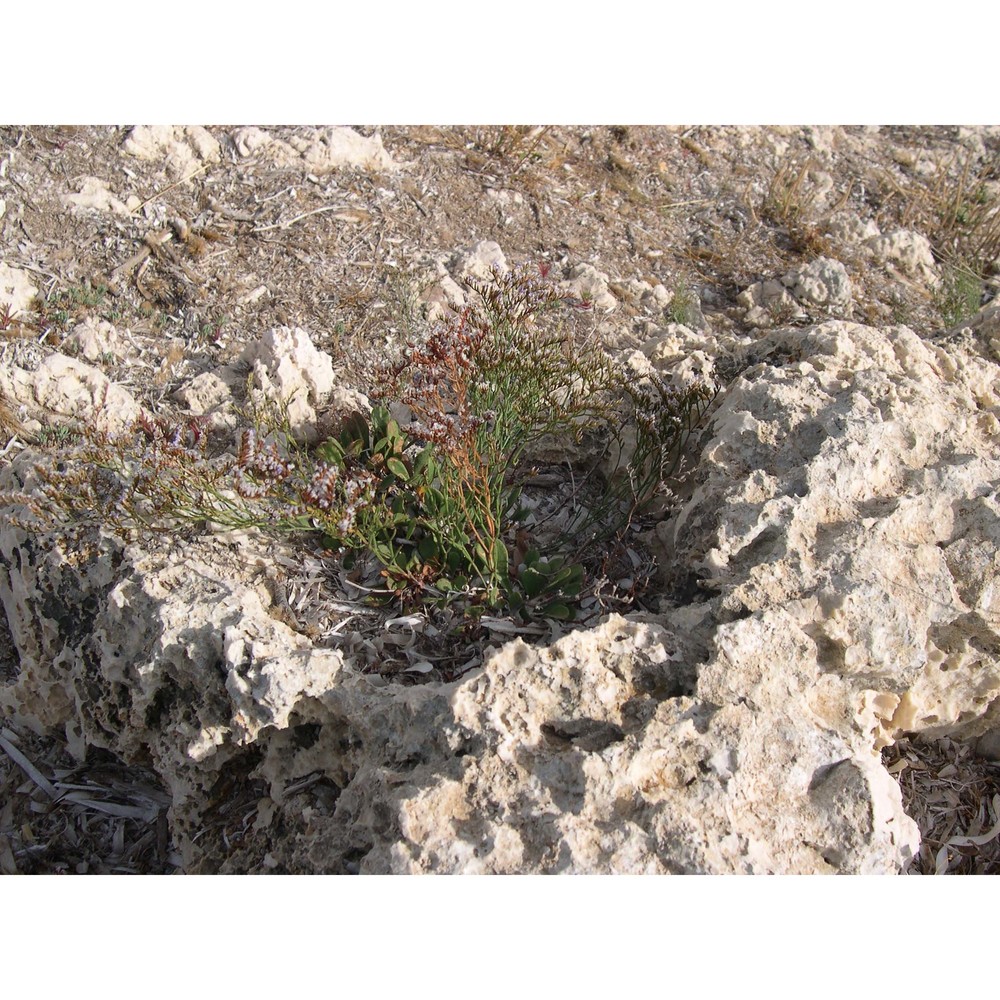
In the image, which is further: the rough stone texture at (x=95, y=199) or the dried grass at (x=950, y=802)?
the rough stone texture at (x=95, y=199)

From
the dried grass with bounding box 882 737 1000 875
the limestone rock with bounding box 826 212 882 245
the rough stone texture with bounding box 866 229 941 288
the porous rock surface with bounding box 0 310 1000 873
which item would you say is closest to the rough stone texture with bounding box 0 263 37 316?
the porous rock surface with bounding box 0 310 1000 873

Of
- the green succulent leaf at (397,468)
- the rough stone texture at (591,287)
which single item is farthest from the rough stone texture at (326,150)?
the green succulent leaf at (397,468)

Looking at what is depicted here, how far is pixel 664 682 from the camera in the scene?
8.51 feet

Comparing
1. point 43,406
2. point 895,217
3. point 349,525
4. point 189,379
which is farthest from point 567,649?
point 895,217

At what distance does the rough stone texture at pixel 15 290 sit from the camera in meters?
4.27

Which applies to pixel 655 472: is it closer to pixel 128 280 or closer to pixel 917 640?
pixel 917 640

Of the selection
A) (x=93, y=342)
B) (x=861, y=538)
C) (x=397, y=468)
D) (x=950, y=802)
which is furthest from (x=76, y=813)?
(x=950, y=802)

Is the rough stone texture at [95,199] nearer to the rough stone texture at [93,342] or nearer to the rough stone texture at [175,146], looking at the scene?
the rough stone texture at [175,146]

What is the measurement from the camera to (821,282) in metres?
5.14

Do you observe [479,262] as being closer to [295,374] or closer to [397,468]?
[295,374]

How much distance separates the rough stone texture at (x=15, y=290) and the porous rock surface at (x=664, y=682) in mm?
1676

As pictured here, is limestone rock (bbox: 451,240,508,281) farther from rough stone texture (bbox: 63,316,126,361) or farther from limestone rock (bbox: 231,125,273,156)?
rough stone texture (bbox: 63,316,126,361)

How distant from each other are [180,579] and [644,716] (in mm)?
1623

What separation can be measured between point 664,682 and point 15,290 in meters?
3.75
